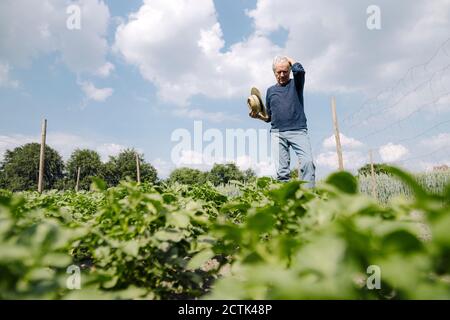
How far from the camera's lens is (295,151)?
4.50m

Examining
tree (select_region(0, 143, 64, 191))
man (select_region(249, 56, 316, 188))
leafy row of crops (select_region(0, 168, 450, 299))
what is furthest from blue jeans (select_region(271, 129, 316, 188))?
tree (select_region(0, 143, 64, 191))

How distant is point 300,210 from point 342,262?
69 centimetres

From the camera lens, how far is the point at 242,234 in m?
1.00

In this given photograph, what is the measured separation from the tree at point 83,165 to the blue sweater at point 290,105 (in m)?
63.0

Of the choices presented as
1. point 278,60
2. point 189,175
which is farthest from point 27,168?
point 278,60

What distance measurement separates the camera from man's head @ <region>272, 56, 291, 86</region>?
458cm

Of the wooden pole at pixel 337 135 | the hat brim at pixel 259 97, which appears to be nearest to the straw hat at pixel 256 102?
the hat brim at pixel 259 97

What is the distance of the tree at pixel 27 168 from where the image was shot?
62406 mm

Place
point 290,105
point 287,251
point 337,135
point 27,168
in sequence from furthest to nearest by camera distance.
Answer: point 27,168, point 337,135, point 290,105, point 287,251

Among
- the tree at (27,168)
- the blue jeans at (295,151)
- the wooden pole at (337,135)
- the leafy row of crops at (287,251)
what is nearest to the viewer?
the leafy row of crops at (287,251)

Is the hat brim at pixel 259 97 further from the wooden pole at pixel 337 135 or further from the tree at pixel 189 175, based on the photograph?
the tree at pixel 189 175

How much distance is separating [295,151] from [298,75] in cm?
99

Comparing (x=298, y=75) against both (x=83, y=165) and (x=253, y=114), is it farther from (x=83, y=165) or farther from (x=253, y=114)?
(x=83, y=165)
